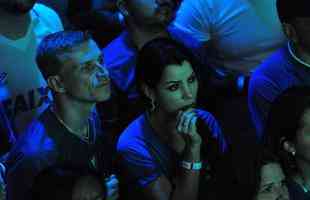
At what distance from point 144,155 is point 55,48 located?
522 millimetres

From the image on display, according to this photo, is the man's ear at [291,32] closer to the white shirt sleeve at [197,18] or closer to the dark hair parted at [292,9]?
the dark hair parted at [292,9]

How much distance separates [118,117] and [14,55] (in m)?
0.52

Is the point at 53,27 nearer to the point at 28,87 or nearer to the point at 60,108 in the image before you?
the point at 28,87

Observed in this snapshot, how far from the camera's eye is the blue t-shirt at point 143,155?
239 cm

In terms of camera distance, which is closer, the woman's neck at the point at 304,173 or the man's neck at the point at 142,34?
the woman's neck at the point at 304,173

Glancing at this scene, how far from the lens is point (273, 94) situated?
2.43 m

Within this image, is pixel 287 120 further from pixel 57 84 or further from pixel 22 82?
pixel 22 82

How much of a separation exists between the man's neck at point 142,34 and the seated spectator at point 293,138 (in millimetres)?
745

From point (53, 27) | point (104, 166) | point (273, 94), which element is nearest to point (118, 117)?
point (104, 166)

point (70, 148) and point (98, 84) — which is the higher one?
point (98, 84)

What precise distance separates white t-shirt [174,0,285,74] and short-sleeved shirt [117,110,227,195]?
1.49ft

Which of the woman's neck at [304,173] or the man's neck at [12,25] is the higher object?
the man's neck at [12,25]

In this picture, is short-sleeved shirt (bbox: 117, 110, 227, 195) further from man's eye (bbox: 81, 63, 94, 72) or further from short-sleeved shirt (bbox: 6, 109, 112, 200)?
man's eye (bbox: 81, 63, 94, 72)

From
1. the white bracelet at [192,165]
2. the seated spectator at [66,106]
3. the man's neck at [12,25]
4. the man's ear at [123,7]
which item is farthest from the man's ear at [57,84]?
the man's ear at [123,7]
